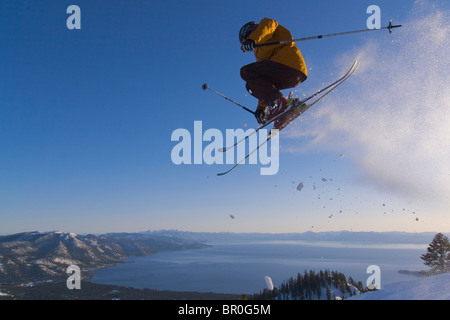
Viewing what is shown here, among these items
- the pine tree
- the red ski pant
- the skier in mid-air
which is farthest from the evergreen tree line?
the skier in mid-air

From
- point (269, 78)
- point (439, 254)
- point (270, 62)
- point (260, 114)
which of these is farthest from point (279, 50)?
point (439, 254)

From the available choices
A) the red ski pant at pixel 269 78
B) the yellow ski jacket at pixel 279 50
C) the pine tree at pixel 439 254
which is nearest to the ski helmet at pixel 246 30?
the yellow ski jacket at pixel 279 50

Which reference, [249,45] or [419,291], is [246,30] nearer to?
[249,45]

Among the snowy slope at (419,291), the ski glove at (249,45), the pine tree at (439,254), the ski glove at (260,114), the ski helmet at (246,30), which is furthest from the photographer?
the pine tree at (439,254)

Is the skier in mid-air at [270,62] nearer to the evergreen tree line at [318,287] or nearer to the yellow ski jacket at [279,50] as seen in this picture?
the yellow ski jacket at [279,50]

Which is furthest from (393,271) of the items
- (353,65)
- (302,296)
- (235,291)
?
(353,65)

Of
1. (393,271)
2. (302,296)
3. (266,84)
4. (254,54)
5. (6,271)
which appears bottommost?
(6,271)
